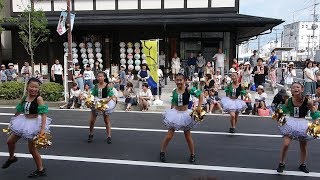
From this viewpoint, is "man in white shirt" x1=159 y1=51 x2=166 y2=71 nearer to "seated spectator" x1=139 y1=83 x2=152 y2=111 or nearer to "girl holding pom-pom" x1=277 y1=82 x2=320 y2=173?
"seated spectator" x1=139 y1=83 x2=152 y2=111

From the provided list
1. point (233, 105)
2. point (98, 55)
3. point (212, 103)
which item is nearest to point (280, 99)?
point (233, 105)

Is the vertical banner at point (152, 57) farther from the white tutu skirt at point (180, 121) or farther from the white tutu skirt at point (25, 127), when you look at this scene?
the white tutu skirt at point (25, 127)

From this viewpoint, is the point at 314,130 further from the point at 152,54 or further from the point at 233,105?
the point at 152,54

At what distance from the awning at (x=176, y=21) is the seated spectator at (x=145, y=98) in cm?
664

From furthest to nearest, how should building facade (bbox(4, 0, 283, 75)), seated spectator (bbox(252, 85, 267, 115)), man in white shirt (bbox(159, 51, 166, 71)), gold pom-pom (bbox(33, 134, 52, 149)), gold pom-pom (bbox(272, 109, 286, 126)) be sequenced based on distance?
man in white shirt (bbox(159, 51, 166, 71))
building facade (bbox(4, 0, 283, 75))
seated spectator (bbox(252, 85, 267, 115))
gold pom-pom (bbox(272, 109, 286, 126))
gold pom-pom (bbox(33, 134, 52, 149))

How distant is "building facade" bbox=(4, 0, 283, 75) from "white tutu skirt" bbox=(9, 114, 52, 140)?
48.4 ft

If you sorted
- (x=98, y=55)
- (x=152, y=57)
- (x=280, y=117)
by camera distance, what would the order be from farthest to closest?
(x=98, y=55)
(x=152, y=57)
(x=280, y=117)

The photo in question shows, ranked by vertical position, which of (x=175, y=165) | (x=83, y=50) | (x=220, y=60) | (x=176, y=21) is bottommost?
(x=175, y=165)

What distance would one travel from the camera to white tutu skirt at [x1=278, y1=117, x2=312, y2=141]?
6629mm

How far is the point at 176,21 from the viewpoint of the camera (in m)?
20.2

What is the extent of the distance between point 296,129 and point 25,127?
4.89 metres

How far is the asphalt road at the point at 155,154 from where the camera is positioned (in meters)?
6.71

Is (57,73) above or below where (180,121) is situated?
above

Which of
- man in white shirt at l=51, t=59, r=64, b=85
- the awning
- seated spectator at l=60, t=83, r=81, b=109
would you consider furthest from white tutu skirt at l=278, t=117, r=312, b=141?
man in white shirt at l=51, t=59, r=64, b=85
